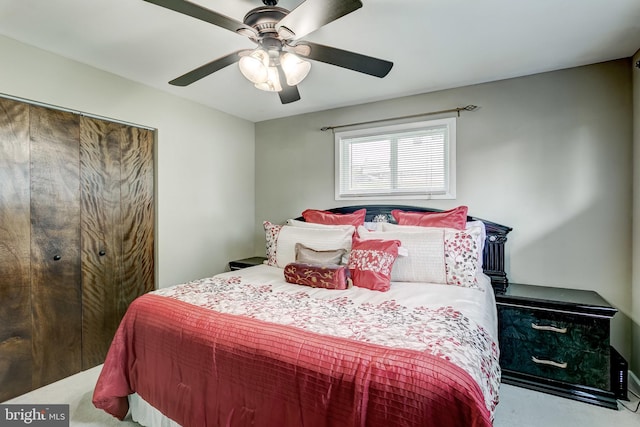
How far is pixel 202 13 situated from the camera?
1440mm

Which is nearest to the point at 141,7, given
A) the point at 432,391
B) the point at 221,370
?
the point at 221,370

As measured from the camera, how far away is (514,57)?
7.81 ft

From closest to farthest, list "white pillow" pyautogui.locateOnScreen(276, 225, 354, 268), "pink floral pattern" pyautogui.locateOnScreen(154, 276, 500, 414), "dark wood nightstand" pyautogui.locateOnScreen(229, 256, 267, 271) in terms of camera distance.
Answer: "pink floral pattern" pyautogui.locateOnScreen(154, 276, 500, 414) → "white pillow" pyautogui.locateOnScreen(276, 225, 354, 268) → "dark wood nightstand" pyautogui.locateOnScreen(229, 256, 267, 271)

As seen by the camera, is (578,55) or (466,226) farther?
(466,226)

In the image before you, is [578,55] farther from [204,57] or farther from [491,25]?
[204,57]

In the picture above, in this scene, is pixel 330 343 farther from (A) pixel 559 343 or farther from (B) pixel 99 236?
(B) pixel 99 236

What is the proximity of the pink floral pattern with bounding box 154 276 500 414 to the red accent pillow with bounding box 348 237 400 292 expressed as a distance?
0.78 feet

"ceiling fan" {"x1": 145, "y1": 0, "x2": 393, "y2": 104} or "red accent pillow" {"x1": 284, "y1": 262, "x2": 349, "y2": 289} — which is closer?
"ceiling fan" {"x1": 145, "y1": 0, "x2": 393, "y2": 104}

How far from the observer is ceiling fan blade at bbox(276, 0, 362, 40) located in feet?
4.29

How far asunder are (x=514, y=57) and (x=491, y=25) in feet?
1.89

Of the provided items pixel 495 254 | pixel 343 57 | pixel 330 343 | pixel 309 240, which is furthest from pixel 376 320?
pixel 495 254

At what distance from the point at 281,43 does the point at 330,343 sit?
157cm

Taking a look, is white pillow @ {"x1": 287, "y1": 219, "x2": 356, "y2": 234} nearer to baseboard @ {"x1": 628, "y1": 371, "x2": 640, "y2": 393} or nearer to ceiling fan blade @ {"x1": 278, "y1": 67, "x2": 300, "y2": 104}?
ceiling fan blade @ {"x1": 278, "y1": 67, "x2": 300, "y2": 104}

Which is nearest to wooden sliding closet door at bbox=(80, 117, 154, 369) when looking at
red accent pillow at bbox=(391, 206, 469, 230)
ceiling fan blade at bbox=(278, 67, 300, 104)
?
ceiling fan blade at bbox=(278, 67, 300, 104)
